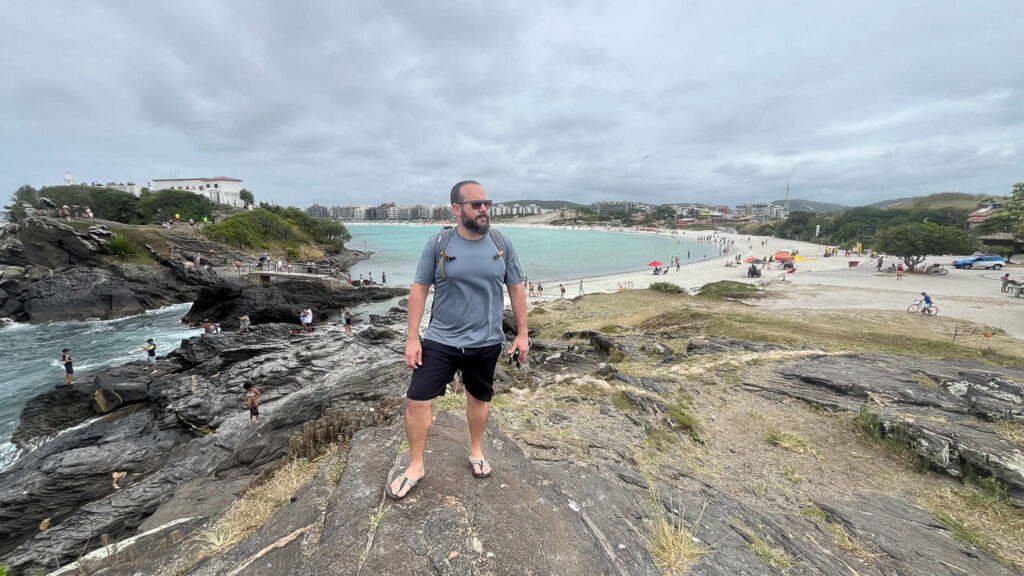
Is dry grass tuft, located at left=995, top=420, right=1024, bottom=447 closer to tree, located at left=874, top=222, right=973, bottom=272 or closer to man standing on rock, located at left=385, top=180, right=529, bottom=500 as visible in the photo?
man standing on rock, located at left=385, top=180, right=529, bottom=500

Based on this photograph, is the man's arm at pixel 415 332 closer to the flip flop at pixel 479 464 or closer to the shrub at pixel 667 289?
the flip flop at pixel 479 464

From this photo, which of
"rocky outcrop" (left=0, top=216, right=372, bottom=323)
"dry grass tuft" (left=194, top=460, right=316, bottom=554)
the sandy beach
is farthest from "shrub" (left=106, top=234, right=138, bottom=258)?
"dry grass tuft" (left=194, top=460, right=316, bottom=554)

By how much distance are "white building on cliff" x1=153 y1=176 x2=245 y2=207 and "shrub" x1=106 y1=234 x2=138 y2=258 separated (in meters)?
70.8

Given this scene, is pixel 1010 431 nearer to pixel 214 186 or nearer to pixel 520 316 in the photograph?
pixel 520 316

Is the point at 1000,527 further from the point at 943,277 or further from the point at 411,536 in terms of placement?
the point at 943,277

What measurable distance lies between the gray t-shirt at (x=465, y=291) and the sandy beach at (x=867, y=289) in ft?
63.2

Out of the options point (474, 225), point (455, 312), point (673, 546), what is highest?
point (474, 225)

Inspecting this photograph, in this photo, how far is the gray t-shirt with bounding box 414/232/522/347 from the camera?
245 centimetres

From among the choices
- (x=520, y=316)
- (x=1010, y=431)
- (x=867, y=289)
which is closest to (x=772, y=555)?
(x=520, y=316)

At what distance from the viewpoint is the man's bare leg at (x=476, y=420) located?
272 centimetres

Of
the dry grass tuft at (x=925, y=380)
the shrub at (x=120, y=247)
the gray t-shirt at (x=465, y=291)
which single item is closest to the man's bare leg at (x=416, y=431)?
the gray t-shirt at (x=465, y=291)

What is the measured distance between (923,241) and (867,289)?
11.5 meters

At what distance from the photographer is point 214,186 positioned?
9100cm

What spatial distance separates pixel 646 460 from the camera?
4.07 metres
